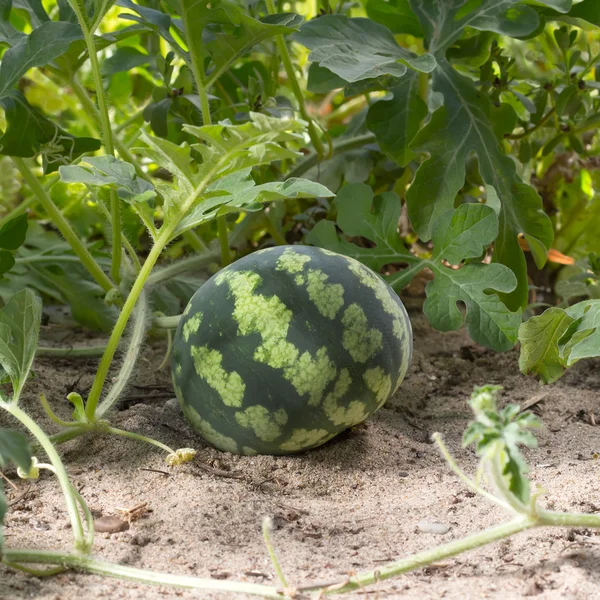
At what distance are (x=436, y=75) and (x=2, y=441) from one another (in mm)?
1785

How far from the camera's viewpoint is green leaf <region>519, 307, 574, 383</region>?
197 centimetres

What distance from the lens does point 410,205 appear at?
232 centimetres

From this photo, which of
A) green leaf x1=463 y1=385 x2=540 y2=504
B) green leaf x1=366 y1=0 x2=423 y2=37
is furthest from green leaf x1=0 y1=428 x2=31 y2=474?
green leaf x1=366 y1=0 x2=423 y2=37

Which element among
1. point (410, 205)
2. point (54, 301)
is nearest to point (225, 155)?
point (410, 205)

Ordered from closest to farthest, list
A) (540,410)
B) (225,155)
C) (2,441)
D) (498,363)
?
(2,441)
(225,155)
(540,410)
(498,363)

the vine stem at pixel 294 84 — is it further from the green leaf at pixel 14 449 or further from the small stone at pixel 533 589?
the small stone at pixel 533 589

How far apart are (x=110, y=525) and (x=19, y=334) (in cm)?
51

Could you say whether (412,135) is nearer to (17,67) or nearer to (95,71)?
(95,71)

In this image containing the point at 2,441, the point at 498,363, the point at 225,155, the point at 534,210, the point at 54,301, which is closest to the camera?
the point at 2,441

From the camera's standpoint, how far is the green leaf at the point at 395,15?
8.62ft

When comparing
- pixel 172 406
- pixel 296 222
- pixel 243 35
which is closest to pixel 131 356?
pixel 172 406

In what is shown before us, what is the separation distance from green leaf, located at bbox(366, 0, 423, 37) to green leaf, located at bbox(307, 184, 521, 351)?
73 centimetres

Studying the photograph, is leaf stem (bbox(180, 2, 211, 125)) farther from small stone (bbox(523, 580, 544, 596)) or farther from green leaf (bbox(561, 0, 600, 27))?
small stone (bbox(523, 580, 544, 596))

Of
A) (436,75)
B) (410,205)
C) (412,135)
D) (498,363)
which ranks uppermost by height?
(436,75)
